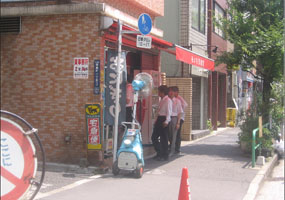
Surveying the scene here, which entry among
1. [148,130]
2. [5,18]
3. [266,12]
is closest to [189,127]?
[148,130]

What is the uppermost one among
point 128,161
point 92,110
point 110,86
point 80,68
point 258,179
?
point 80,68

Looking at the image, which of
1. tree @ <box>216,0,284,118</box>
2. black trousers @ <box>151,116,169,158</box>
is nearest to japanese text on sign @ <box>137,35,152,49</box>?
black trousers @ <box>151,116,169,158</box>

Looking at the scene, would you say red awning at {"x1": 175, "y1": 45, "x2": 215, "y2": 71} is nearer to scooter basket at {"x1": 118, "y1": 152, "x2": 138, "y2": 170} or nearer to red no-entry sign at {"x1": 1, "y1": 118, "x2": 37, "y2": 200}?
scooter basket at {"x1": 118, "y1": 152, "x2": 138, "y2": 170}

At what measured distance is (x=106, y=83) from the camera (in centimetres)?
902

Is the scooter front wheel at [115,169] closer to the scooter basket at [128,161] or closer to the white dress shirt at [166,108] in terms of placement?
the scooter basket at [128,161]

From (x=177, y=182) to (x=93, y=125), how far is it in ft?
6.76

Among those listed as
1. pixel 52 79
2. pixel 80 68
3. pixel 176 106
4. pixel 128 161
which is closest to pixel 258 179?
pixel 128 161

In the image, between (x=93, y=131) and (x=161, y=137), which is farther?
(x=161, y=137)

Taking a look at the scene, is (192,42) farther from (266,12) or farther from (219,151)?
(219,151)

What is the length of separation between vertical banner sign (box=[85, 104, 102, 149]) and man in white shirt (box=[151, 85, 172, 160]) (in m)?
2.19

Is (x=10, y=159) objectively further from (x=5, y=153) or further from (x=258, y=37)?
(x=258, y=37)

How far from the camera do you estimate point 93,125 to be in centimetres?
867

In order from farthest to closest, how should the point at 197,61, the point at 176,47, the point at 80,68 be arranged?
the point at 197,61 → the point at 176,47 → the point at 80,68

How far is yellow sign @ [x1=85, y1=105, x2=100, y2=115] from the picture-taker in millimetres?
8555
